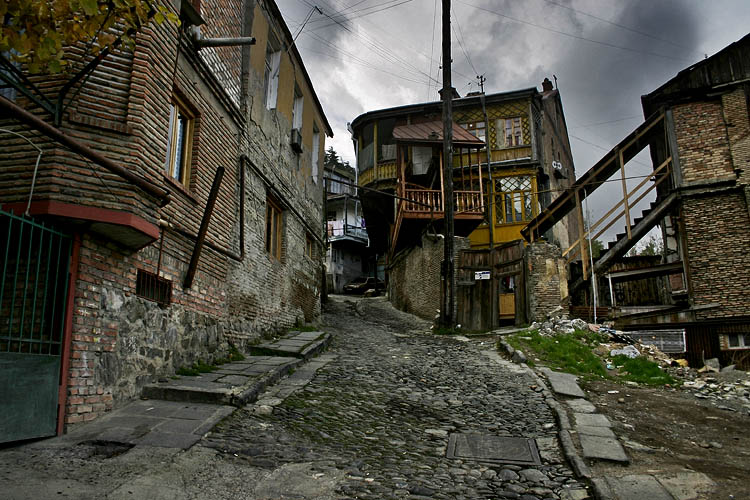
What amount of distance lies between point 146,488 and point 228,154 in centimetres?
590

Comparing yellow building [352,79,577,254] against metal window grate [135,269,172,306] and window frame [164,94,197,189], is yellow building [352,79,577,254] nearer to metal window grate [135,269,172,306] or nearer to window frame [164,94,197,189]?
window frame [164,94,197,189]

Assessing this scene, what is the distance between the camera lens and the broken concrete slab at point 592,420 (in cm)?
550

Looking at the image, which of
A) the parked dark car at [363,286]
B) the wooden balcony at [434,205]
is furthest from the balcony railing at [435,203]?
the parked dark car at [363,286]

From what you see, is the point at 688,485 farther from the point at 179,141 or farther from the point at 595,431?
the point at 179,141

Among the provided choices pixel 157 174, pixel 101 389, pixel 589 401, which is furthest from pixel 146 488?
pixel 589 401

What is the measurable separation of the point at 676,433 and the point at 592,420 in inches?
33.5

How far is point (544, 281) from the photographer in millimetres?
13000

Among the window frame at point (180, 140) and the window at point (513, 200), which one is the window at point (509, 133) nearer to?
the window at point (513, 200)

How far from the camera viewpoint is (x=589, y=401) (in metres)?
6.58

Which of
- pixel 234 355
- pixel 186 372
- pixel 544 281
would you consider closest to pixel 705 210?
pixel 544 281

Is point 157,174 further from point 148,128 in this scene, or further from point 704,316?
point 704,316

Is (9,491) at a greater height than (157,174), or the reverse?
(157,174)

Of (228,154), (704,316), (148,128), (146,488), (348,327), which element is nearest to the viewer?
(146,488)

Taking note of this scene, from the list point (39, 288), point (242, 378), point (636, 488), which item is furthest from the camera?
point (242, 378)
